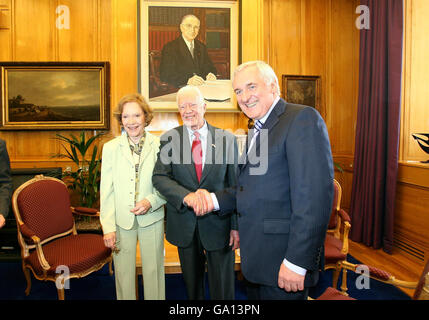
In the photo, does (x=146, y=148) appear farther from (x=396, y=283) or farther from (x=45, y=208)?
(x=396, y=283)

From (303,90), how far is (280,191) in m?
4.33

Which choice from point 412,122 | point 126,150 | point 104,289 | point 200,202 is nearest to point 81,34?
point 126,150

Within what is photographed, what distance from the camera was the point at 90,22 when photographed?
4816 mm

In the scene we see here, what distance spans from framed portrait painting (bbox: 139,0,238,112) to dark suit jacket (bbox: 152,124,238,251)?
7.97 feet

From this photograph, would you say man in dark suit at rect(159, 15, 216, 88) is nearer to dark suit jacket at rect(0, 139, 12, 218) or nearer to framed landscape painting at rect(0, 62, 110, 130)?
framed landscape painting at rect(0, 62, 110, 130)

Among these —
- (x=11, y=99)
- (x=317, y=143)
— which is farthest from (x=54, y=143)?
(x=317, y=143)

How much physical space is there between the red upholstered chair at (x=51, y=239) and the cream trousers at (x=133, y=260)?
646mm

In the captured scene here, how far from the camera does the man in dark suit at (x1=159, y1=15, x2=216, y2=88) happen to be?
420 cm

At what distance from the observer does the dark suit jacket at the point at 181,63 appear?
420cm

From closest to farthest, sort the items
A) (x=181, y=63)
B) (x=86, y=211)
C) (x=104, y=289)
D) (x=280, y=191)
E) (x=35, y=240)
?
(x=280, y=191) < (x=35, y=240) < (x=104, y=289) < (x=86, y=211) < (x=181, y=63)

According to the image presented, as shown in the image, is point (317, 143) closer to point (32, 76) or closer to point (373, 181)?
point (373, 181)

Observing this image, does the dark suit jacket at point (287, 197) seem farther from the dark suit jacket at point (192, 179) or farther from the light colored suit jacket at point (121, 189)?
the light colored suit jacket at point (121, 189)

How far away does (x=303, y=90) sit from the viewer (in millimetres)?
5180

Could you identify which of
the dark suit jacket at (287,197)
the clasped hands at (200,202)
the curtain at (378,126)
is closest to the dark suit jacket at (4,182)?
the clasped hands at (200,202)
